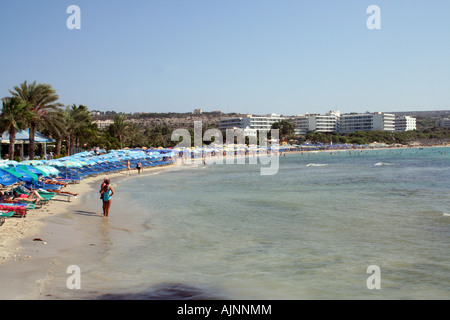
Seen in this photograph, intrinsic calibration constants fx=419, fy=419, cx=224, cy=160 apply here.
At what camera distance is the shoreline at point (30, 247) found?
262 inches

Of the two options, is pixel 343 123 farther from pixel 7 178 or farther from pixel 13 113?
pixel 7 178

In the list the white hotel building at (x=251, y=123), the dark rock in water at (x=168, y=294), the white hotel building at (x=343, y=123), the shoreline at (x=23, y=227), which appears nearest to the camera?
the dark rock in water at (x=168, y=294)

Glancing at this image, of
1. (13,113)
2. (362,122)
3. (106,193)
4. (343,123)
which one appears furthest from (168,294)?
(362,122)

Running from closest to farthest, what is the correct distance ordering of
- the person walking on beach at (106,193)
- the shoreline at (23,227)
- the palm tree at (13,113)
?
the shoreline at (23,227), the person walking on beach at (106,193), the palm tree at (13,113)

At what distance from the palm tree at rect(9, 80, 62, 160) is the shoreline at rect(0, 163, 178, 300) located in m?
18.6

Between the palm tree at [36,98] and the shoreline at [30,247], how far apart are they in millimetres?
18606

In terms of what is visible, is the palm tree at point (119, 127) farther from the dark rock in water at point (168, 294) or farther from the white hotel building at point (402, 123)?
the white hotel building at point (402, 123)

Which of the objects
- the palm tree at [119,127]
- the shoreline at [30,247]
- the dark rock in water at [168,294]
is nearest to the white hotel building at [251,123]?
the palm tree at [119,127]

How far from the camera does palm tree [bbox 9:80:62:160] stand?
31562 millimetres

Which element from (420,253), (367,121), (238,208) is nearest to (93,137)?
(238,208)

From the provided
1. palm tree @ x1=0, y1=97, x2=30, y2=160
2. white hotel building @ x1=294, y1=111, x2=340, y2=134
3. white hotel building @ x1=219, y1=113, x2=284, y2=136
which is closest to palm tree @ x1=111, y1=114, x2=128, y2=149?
palm tree @ x1=0, y1=97, x2=30, y2=160

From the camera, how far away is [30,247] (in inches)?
365

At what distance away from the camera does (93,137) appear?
5034 cm
